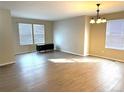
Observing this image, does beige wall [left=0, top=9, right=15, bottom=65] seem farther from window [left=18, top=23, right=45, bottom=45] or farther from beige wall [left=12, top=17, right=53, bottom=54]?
window [left=18, top=23, right=45, bottom=45]

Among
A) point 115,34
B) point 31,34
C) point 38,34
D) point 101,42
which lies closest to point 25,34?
point 31,34

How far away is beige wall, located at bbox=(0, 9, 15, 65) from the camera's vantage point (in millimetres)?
4266

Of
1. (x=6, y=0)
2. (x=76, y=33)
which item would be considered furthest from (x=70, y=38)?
(x=6, y=0)

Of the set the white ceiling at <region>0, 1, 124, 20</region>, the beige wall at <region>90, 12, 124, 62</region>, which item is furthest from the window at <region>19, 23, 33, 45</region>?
the beige wall at <region>90, 12, 124, 62</region>

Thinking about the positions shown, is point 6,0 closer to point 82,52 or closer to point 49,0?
point 49,0

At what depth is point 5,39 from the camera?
4.43m

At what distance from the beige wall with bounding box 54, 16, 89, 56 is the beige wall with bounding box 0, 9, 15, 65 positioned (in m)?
3.64

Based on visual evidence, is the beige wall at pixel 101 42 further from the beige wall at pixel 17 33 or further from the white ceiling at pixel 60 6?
the beige wall at pixel 17 33

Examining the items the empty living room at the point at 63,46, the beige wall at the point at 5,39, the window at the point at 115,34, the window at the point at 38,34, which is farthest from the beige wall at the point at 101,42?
the beige wall at the point at 5,39

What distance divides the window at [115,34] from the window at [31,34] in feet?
15.7

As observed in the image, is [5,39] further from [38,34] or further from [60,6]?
[38,34]

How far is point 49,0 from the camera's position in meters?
3.12

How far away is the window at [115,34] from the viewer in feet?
16.0

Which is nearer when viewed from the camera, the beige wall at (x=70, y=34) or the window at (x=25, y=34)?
the beige wall at (x=70, y=34)
